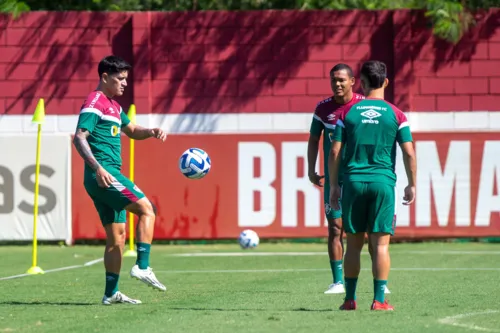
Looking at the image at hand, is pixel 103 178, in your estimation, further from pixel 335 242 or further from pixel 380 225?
pixel 335 242

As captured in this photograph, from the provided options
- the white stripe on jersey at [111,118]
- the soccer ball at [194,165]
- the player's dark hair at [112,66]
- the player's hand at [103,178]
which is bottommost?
the player's hand at [103,178]

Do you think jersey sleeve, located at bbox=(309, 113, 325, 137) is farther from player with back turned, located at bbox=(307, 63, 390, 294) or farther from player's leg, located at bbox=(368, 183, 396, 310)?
player's leg, located at bbox=(368, 183, 396, 310)

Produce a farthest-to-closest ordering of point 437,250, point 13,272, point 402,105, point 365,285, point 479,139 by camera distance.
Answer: point 402,105 → point 479,139 → point 437,250 → point 13,272 → point 365,285

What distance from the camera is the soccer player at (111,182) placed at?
1011cm

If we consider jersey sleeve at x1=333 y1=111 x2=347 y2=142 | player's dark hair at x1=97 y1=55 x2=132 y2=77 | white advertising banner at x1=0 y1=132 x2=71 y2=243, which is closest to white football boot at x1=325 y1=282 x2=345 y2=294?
jersey sleeve at x1=333 y1=111 x2=347 y2=142

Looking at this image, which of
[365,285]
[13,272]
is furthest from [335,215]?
[13,272]

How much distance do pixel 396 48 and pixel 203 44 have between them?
3.70 m

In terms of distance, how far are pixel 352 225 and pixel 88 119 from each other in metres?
2.63

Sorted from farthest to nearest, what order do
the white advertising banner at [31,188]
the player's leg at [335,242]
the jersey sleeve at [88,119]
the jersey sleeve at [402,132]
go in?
1. the white advertising banner at [31,188]
2. the player's leg at [335,242]
3. the jersey sleeve at [88,119]
4. the jersey sleeve at [402,132]

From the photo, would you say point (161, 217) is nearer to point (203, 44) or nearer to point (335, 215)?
point (203, 44)

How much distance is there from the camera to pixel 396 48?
857 inches

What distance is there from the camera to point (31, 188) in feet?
67.3

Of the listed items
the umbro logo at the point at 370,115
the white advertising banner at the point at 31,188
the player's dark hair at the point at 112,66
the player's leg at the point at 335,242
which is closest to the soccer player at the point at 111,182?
the player's dark hair at the point at 112,66

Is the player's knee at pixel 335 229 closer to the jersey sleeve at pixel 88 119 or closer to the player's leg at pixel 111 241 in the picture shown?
the player's leg at pixel 111 241
